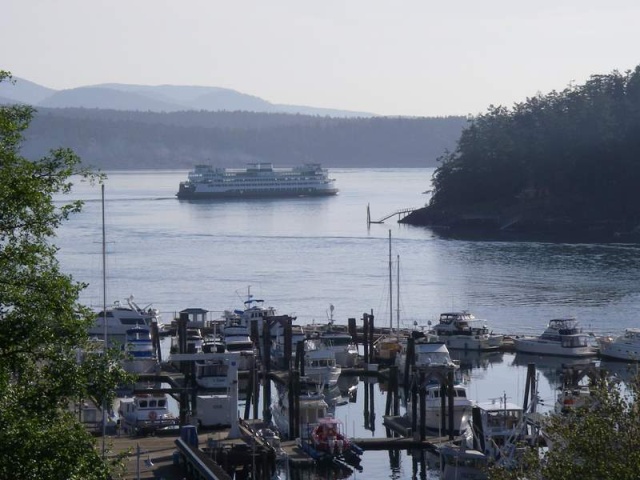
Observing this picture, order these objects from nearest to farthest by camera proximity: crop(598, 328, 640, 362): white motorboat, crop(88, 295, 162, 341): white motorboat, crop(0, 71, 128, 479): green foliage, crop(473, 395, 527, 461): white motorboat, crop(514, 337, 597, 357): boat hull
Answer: crop(0, 71, 128, 479): green foliage < crop(473, 395, 527, 461): white motorboat < crop(598, 328, 640, 362): white motorboat < crop(514, 337, 597, 357): boat hull < crop(88, 295, 162, 341): white motorboat

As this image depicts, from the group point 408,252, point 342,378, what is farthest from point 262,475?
point 408,252

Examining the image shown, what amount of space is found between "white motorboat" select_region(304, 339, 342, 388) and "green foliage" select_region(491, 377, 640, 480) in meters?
13.0

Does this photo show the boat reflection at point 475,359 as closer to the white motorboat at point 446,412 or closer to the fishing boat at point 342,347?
the fishing boat at point 342,347

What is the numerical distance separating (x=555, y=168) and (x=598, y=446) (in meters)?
52.2

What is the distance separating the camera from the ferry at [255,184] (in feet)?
315

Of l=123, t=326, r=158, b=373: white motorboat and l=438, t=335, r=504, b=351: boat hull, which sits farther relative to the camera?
l=438, t=335, r=504, b=351: boat hull

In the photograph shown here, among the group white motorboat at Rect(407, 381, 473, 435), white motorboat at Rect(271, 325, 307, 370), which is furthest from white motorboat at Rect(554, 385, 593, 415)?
white motorboat at Rect(271, 325, 307, 370)

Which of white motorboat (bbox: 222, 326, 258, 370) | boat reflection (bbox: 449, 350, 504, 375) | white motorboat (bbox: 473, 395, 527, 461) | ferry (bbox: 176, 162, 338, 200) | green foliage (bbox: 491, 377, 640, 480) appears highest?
ferry (bbox: 176, 162, 338, 200)

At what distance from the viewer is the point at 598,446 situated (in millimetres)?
8812

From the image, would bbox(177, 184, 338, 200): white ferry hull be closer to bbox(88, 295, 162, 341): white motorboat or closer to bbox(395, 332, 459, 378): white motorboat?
bbox(88, 295, 162, 341): white motorboat

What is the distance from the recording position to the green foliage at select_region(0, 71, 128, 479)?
7.39m


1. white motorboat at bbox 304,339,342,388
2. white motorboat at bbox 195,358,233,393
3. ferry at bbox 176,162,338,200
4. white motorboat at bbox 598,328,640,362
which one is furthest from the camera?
ferry at bbox 176,162,338,200

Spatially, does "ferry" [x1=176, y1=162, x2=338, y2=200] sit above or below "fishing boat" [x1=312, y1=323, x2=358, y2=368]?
above

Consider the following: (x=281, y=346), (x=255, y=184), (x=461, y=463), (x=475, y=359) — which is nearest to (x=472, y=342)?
(x=475, y=359)
